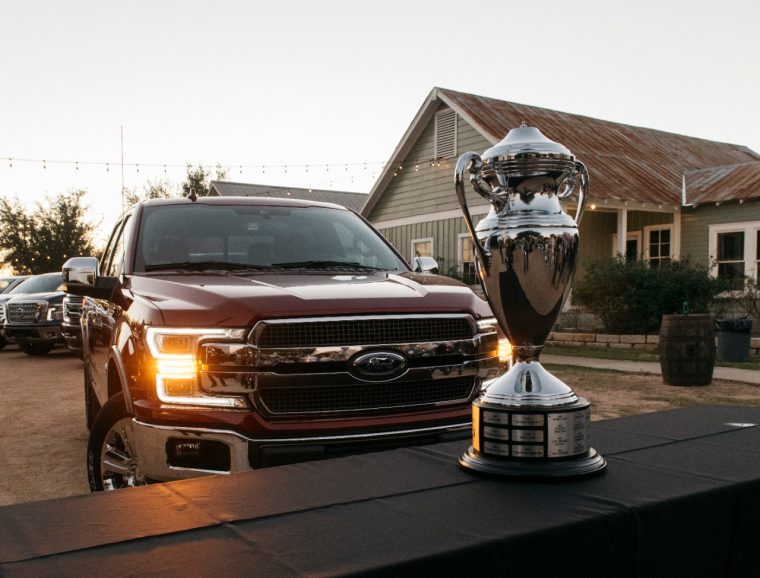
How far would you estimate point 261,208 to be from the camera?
15.5ft

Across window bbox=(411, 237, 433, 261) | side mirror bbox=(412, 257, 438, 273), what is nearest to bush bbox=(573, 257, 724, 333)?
window bbox=(411, 237, 433, 261)

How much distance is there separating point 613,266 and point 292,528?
14164mm

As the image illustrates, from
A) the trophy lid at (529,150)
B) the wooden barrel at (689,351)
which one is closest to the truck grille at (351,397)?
the trophy lid at (529,150)

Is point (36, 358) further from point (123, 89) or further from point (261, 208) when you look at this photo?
point (261, 208)

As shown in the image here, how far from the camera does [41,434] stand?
7027 mm

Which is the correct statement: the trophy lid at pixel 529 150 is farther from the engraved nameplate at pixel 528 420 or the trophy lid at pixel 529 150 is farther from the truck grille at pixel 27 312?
the truck grille at pixel 27 312

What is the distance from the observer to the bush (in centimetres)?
1393

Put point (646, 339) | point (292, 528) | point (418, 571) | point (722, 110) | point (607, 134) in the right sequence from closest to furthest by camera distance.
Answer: point (418, 571) < point (292, 528) < point (646, 339) < point (607, 134) < point (722, 110)

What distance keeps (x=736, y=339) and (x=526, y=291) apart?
446 inches

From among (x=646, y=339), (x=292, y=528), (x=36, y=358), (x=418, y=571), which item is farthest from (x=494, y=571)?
(x=36, y=358)

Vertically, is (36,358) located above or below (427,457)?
below

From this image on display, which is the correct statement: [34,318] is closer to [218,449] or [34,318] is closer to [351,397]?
[218,449]

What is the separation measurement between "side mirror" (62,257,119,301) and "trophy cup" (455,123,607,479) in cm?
264

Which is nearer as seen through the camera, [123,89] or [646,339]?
[646,339]
